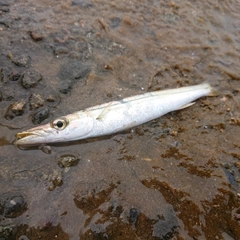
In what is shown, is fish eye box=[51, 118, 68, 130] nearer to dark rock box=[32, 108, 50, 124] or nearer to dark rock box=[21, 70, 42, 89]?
dark rock box=[32, 108, 50, 124]

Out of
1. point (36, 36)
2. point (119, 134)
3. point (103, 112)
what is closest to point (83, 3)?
point (36, 36)

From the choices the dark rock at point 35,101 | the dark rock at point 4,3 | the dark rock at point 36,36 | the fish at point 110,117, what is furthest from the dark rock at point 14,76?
the dark rock at point 4,3

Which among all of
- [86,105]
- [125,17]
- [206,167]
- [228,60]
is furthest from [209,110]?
[125,17]

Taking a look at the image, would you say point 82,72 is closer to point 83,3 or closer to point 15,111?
point 15,111

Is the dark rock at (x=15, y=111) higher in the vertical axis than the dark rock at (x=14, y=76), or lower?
lower

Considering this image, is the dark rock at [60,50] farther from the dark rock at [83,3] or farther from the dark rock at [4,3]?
the dark rock at [4,3]

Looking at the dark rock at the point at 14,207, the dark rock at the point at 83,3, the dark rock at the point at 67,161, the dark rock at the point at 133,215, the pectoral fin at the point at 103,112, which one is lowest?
the dark rock at the point at 14,207

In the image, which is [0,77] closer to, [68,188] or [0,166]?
[0,166]
